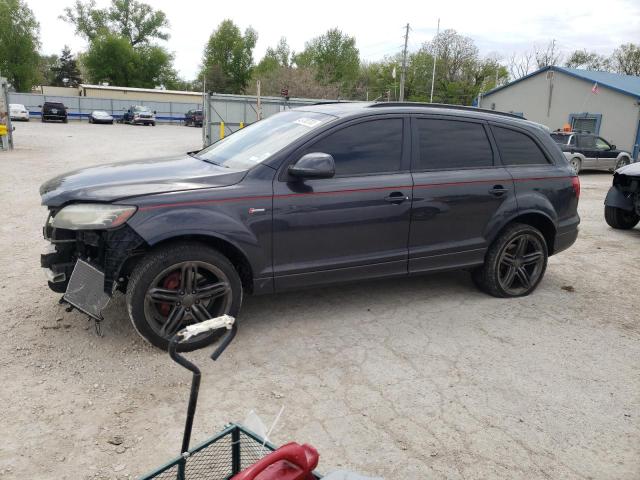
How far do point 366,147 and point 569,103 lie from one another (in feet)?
84.3

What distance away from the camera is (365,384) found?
3.41m

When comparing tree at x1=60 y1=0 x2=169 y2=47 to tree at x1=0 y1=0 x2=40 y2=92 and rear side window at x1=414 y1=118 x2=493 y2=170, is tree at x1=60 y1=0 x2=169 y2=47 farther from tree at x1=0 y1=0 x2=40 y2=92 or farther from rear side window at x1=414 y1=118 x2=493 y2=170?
rear side window at x1=414 y1=118 x2=493 y2=170

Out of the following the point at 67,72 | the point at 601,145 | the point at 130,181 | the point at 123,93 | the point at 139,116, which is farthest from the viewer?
the point at 67,72

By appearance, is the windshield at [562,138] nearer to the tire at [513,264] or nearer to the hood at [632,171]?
the hood at [632,171]

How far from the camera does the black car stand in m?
Answer: 3.54

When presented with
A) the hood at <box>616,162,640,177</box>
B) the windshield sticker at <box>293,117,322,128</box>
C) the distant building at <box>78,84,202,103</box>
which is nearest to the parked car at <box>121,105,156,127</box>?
the distant building at <box>78,84,202,103</box>

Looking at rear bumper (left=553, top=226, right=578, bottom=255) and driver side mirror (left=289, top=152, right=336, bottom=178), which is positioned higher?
driver side mirror (left=289, top=152, right=336, bottom=178)

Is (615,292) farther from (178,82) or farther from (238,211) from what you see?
(178,82)

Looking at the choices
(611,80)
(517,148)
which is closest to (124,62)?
(611,80)

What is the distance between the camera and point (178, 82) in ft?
256

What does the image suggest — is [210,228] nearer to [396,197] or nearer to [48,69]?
[396,197]

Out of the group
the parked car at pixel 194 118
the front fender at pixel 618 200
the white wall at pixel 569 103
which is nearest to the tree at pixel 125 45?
the parked car at pixel 194 118

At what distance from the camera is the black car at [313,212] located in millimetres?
3539

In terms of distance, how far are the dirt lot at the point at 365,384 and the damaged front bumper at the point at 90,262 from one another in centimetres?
41
